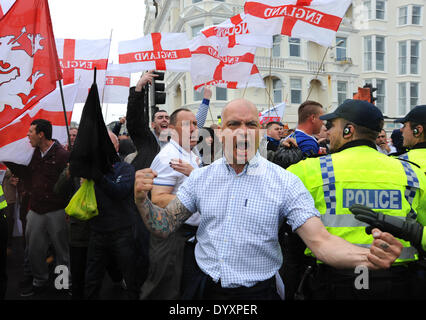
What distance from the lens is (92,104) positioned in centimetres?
332

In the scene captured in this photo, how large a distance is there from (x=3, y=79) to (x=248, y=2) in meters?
4.04

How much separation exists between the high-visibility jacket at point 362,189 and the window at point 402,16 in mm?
32118

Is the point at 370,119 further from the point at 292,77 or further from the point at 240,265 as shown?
the point at 292,77

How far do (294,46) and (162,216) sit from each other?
2624cm

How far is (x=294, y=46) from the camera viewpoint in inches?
1029

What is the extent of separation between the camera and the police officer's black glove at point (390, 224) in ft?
5.81

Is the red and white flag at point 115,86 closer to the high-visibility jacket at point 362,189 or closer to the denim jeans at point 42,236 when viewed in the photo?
the denim jeans at point 42,236

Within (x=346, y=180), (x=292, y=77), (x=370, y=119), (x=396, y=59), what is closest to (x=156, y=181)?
(x=346, y=180)

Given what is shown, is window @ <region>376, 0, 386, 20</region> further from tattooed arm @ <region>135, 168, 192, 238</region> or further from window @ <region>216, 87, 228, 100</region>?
tattooed arm @ <region>135, 168, 192, 238</region>

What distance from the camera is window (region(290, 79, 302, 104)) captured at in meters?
Answer: 26.1

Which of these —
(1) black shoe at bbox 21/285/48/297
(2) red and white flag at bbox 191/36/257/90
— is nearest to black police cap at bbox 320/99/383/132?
(1) black shoe at bbox 21/285/48/297

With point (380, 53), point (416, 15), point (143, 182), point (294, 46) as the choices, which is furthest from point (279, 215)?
point (416, 15)

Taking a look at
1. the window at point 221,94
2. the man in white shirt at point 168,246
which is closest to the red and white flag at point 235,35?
the man in white shirt at point 168,246

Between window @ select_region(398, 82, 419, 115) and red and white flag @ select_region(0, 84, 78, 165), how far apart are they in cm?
2946
